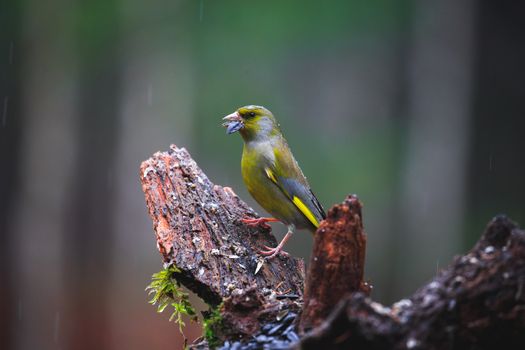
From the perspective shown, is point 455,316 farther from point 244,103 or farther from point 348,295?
point 244,103

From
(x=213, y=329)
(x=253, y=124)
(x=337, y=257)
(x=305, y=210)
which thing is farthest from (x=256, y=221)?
(x=337, y=257)

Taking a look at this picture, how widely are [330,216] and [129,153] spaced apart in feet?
30.6

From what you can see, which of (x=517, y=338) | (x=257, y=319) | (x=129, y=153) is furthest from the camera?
(x=129, y=153)

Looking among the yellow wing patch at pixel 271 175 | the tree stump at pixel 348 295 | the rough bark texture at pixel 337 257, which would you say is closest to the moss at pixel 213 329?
the tree stump at pixel 348 295

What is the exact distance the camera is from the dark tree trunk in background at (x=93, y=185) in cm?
1153

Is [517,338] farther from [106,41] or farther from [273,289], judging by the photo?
[106,41]

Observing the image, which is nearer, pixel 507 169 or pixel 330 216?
pixel 330 216

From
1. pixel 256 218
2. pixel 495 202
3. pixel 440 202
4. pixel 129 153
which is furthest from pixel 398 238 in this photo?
pixel 256 218

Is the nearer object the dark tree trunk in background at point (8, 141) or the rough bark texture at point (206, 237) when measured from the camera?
the rough bark texture at point (206, 237)

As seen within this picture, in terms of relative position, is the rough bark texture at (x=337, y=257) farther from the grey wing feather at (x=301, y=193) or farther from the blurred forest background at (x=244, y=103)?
the blurred forest background at (x=244, y=103)

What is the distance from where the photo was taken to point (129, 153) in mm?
12031

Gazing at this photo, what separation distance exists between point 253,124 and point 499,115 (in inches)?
318

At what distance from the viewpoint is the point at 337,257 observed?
3031mm

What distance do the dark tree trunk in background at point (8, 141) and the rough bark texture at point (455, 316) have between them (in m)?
9.96
